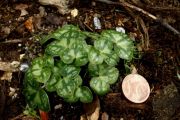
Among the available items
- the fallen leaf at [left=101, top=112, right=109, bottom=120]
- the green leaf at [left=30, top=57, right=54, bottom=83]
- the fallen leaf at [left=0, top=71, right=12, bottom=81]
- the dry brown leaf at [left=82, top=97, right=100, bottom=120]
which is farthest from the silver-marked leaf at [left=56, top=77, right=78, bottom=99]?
the fallen leaf at [left=0, top=71, right=12, bottom=81]

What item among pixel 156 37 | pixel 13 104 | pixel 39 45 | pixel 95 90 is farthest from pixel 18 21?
pixel 156 37

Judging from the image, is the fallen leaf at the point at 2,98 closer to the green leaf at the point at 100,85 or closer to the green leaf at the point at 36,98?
the green leaf at the point at 36,98

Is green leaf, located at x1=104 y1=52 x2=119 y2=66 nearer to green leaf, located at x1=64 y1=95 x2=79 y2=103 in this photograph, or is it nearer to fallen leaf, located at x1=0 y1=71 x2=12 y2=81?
green leaf, located at x1=64 y1=95 x2=79 y2=103

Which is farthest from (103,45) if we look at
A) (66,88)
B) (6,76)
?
(6,76)

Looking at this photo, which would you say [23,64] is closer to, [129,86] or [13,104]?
[13,104]

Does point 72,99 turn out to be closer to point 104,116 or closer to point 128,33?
point 104,116

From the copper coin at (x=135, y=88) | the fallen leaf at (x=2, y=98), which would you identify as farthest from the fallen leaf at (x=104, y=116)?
the fallen leaf at (x=2, y=98)
